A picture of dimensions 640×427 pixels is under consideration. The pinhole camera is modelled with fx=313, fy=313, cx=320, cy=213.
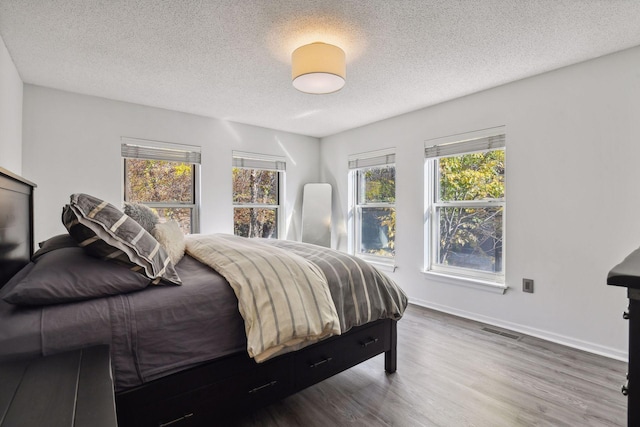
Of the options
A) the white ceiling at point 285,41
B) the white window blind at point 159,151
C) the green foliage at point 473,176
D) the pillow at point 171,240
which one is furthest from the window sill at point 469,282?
the white window blind at point 159,151

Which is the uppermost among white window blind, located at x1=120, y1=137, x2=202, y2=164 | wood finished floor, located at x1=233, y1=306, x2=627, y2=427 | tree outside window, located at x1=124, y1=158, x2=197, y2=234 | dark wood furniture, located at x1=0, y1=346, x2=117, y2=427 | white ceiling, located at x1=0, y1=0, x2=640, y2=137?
white ceiling, located at x1=0, y1=0, x2=640, y2=137

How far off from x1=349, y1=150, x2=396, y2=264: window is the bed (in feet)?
7.92

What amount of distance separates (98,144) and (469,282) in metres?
4.05

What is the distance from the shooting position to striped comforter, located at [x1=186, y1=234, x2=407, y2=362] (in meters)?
1.40

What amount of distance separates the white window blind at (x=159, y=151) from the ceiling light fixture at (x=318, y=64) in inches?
82.2

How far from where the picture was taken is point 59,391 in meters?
0.78

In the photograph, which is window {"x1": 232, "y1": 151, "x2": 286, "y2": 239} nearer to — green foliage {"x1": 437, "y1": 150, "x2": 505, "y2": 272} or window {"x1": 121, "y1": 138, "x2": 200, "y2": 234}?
window {"x1": 121, "y1": 138, "x2": 200, "y2": 234}

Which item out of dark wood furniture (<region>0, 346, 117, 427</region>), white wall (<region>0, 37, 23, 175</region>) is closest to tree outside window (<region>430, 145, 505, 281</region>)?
dark wood furniture (<region>0, 346, 117, 427</region>)

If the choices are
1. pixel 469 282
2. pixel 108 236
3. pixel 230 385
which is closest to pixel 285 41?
pixel 108 236

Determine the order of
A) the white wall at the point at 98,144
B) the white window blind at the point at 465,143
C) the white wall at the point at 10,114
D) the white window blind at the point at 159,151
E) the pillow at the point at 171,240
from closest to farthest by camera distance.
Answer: the pillow at the point at 171,240 < the white wall at the point at 10,114 < the white wall at the point at 98,144 < the white window blind at the point at 465,143 < the white window blind at the point at 159,151

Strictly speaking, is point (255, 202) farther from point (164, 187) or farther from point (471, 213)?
point (471, 213)

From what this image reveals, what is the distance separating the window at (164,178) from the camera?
11.3 ft

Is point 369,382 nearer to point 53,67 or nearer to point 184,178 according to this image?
point 184,178

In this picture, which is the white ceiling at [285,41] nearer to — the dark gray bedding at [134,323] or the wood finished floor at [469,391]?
the dark gray bedding at [134,323]
